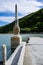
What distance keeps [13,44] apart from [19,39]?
102 centimetres

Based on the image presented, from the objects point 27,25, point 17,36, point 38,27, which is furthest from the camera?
point 27,25

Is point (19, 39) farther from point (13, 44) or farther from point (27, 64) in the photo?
point (27, 64)

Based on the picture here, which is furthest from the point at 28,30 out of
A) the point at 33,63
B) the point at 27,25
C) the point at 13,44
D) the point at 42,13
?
the point at 33,63

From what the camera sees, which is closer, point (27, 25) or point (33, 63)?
point (33, 63)

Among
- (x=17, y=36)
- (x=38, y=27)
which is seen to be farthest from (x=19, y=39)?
(x=38, y=27)

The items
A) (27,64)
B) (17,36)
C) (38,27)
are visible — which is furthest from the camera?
(38,27)

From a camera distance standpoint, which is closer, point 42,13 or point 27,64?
point 27,64

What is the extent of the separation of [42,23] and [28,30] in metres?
14.0

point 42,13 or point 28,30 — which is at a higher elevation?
point 42,13

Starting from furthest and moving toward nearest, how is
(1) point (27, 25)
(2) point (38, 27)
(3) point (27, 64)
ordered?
(1) point (27, 25) → (2) point (38, 27) → (3) point (27, 64)

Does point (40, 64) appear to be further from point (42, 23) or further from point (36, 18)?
point (36, 18)

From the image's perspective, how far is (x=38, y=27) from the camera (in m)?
165

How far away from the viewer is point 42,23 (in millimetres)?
172750

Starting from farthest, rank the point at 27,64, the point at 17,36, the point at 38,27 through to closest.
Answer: the point at 38,27 → the point at 17,36 → the point at 27,64
